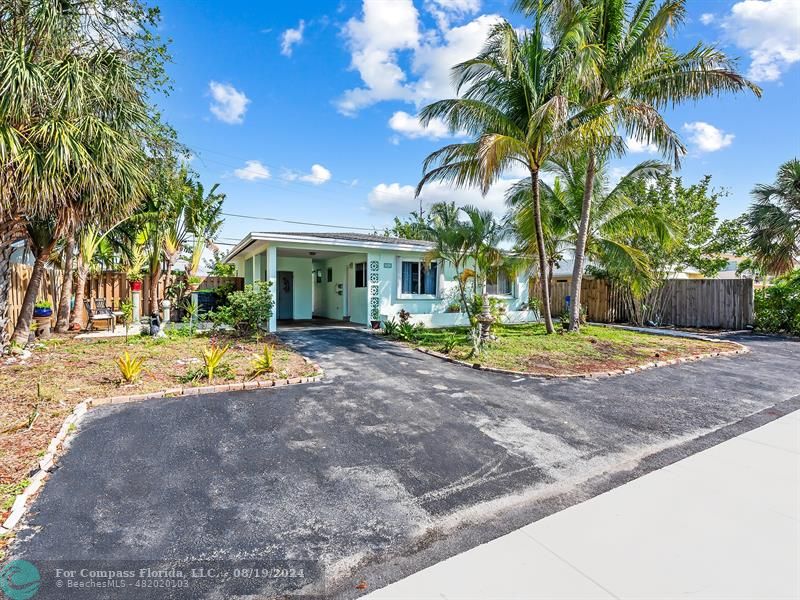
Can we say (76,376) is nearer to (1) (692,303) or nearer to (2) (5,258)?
(2) (5,258)

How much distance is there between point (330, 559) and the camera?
2.46 meters

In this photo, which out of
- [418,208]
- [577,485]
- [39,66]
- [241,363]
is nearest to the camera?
[577,485]

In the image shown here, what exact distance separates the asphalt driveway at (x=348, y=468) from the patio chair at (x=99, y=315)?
27.3 ft

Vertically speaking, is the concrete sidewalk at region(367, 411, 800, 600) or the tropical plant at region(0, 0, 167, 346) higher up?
the tropical plant at region(0, 0, 167, 346)

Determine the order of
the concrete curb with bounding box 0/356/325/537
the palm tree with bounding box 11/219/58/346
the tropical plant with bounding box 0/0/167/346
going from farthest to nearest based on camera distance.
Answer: the palm tree with bounding box 11/219/58/346 < the tropical plant with bounding box 0/0/167/346 < the concrete curb with bounding box 0/356/325/537

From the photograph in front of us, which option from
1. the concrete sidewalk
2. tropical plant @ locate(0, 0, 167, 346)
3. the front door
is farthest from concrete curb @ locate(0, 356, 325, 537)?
the front door

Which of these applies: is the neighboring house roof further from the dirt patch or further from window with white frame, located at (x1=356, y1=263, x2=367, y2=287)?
the dirt patch

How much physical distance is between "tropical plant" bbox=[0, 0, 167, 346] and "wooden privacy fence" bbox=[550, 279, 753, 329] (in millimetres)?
16931

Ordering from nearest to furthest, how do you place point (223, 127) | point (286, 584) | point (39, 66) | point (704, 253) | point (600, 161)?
1. point (286, 584)
2. point (39, 66)
3. point (600, 161)
4. point (704, 253)
5. point (223, 127)

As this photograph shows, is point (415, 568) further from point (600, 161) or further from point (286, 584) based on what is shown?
point (600, 161)

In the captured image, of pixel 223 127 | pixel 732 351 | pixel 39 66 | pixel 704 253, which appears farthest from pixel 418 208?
pixel 39 66

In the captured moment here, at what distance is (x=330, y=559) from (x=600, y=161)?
43.0ft

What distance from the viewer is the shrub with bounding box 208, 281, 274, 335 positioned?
1002 cm

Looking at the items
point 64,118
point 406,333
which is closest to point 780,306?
point 406,333
